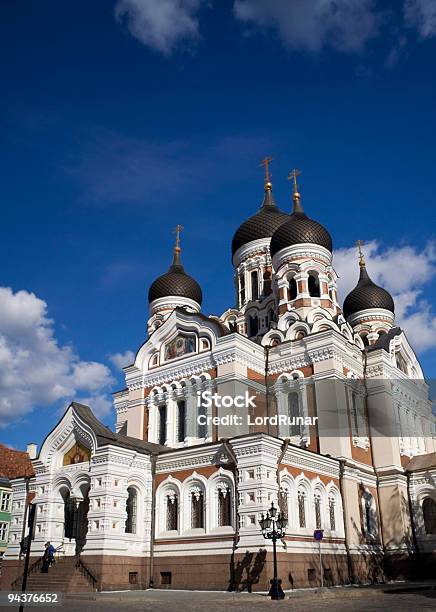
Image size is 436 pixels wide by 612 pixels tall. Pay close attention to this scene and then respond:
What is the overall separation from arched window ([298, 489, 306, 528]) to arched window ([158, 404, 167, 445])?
6.74 metres

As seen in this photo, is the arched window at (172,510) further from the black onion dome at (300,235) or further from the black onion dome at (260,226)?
the black onion dome at (260,226)

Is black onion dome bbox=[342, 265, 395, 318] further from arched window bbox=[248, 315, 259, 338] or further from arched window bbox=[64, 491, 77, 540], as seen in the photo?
arched window bbox=[64, 491, 77, 540]

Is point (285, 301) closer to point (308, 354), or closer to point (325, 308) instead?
point (325, 308)

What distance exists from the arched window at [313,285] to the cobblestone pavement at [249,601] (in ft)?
44.9

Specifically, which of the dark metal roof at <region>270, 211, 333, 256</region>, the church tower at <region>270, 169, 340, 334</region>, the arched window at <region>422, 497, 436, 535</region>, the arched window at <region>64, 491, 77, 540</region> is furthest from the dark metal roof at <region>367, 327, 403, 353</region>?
the arched window at <region>64, 491, 77, 540</region>

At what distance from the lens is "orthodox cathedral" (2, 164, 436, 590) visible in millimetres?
17250

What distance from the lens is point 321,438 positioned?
21.8 m

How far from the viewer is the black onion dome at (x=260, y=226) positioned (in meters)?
32.0

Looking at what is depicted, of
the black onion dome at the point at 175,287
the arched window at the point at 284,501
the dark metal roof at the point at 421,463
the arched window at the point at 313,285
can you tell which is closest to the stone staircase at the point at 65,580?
the arched window at the point at 284,501

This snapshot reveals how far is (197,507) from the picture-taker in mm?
18484

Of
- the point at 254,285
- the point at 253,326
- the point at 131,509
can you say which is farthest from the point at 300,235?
the point at 131,509

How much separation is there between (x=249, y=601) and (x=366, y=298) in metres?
21.3

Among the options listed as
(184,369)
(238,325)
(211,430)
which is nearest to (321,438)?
(211,430)

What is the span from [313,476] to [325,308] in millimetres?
9091
